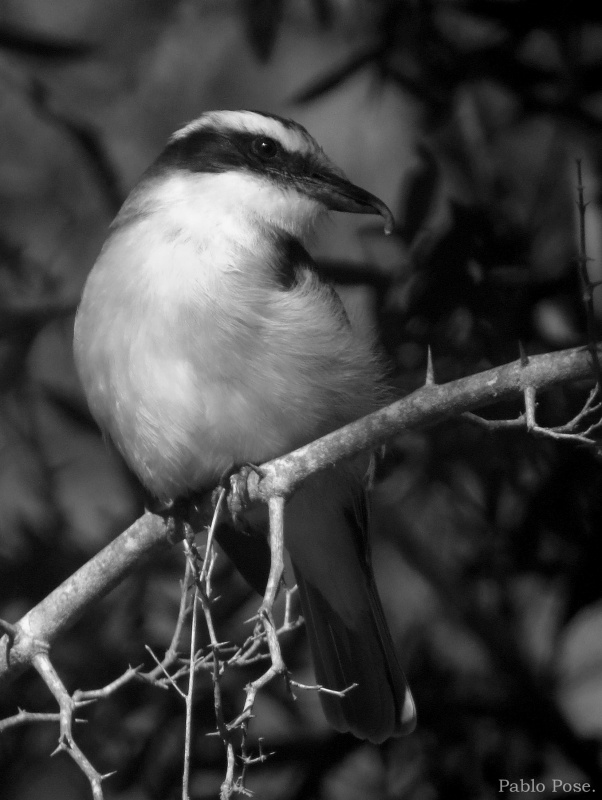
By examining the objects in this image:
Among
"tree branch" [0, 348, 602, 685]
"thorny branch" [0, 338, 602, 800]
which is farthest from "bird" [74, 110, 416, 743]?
"thorny branch" [0, 338, 602, 800]

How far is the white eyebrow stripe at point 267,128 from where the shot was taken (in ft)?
14.4

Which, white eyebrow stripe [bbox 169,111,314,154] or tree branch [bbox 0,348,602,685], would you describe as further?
white eyebrow stripe [bbox 169,111,314,154]

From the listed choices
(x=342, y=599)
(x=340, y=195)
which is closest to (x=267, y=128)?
(x=340, y=195)

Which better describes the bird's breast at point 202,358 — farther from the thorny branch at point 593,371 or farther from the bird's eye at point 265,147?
the thorny branch at point 593,371

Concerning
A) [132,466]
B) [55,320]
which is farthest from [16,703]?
[55,320]

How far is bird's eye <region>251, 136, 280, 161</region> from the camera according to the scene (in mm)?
4387

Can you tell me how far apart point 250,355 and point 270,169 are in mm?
990

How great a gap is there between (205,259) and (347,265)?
111 centimetres

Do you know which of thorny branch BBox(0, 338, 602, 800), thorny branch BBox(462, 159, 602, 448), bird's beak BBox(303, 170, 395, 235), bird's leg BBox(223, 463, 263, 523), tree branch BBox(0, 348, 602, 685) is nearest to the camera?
thorny branch BBox(462, 159, 602, 448)

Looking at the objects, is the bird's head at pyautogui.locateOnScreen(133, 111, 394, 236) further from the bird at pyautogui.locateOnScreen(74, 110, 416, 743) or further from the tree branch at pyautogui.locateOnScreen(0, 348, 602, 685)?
the tree branch at pyautogui.locateOnScreen(0, 348, 602, 685)

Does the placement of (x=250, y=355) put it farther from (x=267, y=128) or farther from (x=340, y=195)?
(x=267, y=128)

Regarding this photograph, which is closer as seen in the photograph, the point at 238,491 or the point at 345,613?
the point at 238,491

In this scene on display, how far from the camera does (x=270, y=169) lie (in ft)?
14.3

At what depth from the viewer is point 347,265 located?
15.7 ft
